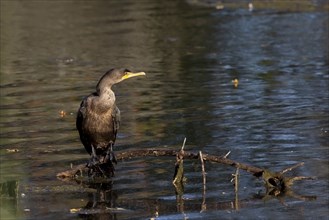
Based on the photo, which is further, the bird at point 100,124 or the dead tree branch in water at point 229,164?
the bird at point 100,124

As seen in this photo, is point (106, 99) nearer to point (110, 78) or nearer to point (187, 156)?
point (110, 78)

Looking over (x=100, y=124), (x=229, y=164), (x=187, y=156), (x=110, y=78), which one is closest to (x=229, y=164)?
(x=229, y=164)

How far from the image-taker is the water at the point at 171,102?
378 inches

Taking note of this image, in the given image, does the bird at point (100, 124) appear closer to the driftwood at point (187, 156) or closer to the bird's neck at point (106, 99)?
the bird's neck at point (106, 99)

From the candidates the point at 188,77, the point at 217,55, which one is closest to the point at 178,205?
the point at 188,77

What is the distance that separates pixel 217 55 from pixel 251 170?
1056 centimetres

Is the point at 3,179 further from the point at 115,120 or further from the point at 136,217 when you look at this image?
the point at 136,217

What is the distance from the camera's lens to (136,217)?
29.3 feet

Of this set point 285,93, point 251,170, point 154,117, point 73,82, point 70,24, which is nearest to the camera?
point 251,170

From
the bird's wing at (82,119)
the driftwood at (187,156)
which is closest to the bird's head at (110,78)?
the bird's wing at (82,119)

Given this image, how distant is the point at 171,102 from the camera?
15383 millimetres

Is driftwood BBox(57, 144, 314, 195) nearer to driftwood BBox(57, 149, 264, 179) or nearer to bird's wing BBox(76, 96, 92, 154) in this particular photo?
driftwood BBox(57, 149, 264, 179)

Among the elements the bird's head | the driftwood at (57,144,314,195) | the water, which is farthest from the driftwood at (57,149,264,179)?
the bird's head

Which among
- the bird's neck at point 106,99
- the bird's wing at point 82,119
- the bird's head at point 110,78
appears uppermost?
the bird's head at point 110,78
